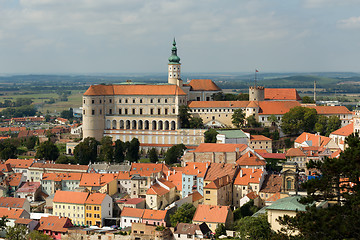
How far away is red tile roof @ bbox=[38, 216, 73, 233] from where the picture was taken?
5647 cm

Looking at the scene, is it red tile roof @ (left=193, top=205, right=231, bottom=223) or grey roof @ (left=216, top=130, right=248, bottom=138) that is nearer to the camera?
red tile roof @ (left=193, top=205, right=231, bottom=223)

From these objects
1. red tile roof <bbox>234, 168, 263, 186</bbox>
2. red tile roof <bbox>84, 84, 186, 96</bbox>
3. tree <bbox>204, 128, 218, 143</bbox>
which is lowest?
red tile roof <bbox>234, 168, 263, 186</bbox>

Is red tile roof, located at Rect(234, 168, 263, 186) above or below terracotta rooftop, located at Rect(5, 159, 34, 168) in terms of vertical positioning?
above

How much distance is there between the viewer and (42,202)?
218 ft

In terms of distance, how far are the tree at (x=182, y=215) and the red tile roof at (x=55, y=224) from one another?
10.1 metres

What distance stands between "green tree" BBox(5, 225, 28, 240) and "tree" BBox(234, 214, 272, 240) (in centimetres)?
1934

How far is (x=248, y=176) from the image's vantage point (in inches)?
2413

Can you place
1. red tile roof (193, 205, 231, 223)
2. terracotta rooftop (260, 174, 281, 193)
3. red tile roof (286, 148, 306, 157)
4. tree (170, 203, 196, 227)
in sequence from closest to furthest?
red tile roof (193, 205, 231, 223)
tree (170, 203, 196, 227)
terracotta rooftop (260, 174, 281, 193)
red tile roof (286, 148, 306, 157)

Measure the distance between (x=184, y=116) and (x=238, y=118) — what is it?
27.2ft

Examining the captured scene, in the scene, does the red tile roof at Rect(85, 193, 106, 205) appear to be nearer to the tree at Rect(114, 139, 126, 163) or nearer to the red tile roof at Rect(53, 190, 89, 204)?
the red tile roof at Rect(53, 190, 89, 204)

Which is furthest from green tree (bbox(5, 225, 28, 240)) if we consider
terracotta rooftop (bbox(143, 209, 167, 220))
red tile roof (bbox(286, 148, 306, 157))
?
red tile roof (bbox(286, 148, 306, 157))

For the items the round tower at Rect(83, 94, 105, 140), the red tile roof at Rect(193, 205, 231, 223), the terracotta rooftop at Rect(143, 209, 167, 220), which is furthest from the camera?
the round tower at Rect(83, 94, 105, 140)

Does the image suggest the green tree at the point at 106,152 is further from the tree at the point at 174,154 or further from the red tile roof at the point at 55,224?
the red tile roof at the point at 55,224

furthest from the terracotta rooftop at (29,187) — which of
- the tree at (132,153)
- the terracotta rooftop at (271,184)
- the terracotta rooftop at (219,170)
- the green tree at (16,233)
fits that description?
the terracotta rooftop at (271,184)
